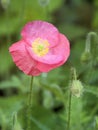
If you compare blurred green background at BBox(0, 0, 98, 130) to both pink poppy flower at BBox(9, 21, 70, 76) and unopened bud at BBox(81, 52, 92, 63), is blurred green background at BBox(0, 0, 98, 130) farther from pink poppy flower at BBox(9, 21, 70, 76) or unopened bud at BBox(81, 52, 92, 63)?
pink poppy flower at BBox(9, 21, 70, 76)

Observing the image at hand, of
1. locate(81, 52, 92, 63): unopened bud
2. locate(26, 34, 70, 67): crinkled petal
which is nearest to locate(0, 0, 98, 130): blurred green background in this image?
locate(81, 52, 92, 63): unopened bud

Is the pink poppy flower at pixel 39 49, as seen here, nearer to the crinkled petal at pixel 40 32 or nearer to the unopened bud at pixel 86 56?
the crinkled petal at pixel 40 32

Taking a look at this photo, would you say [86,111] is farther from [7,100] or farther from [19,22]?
[19,22]

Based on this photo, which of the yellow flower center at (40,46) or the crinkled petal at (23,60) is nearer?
the crinkled petal at (23,60)

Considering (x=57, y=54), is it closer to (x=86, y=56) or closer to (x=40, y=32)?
(x=40, y=32)

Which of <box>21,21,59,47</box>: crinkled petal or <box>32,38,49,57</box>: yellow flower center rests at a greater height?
<box>21,21,59,47</box>: crinkled petal

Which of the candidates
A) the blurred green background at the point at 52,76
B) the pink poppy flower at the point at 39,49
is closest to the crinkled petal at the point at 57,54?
the pink poppy flower at the point at 39,49

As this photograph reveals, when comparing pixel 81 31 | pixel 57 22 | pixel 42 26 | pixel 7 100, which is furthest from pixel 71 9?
pixel 42 26

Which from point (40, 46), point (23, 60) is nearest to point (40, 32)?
point (40, 46)

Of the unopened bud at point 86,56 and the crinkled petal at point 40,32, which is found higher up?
the crinkled petal at point 40,32

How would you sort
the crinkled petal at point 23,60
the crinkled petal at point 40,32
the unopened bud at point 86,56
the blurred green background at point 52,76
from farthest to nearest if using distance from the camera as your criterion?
the blurred green background at point 52,76 → the unopened bud at point 86,56 → the crinkled petal at point 40,32 → the crinkled petal at point 23,60
